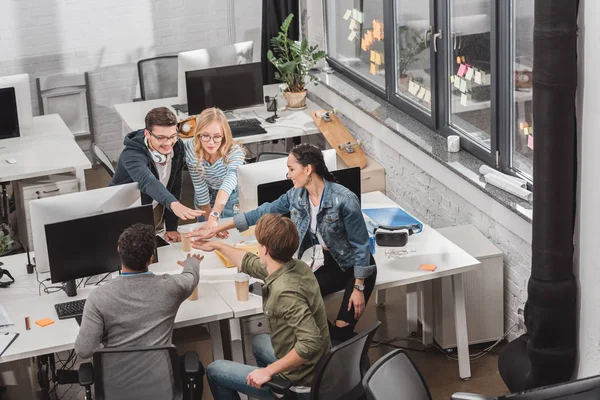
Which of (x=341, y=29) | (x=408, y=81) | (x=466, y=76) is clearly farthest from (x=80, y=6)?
(x=466, y=76)

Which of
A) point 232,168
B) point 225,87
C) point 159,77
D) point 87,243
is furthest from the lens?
point 159,77

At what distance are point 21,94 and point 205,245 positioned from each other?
3.08 metres

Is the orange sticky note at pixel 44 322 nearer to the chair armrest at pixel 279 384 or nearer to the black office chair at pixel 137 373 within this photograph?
the black office chair at pixel 137 373

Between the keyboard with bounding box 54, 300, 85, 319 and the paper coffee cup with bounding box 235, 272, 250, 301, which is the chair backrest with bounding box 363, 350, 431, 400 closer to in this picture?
the paper coffee cup with bounding box 235, 272, 250, 301

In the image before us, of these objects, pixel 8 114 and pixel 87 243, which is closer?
pixel 87 243

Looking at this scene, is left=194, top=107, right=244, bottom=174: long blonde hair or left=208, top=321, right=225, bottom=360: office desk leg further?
left=194, top=107, right=244, bottom=174: long blonde hair

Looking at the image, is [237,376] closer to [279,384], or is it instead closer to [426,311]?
[279,384]

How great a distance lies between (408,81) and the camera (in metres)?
7.25

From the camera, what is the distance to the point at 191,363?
4445mm

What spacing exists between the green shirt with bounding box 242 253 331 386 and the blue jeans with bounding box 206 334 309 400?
161 mm

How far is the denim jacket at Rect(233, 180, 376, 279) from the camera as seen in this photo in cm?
491

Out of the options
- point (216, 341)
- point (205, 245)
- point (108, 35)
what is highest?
point (108, 35)

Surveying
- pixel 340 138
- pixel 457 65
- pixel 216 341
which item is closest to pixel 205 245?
pixel 216 341

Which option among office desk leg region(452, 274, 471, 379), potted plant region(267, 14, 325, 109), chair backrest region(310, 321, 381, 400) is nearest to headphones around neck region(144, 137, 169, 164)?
office desk leg region(452, 274, 471, 379)
